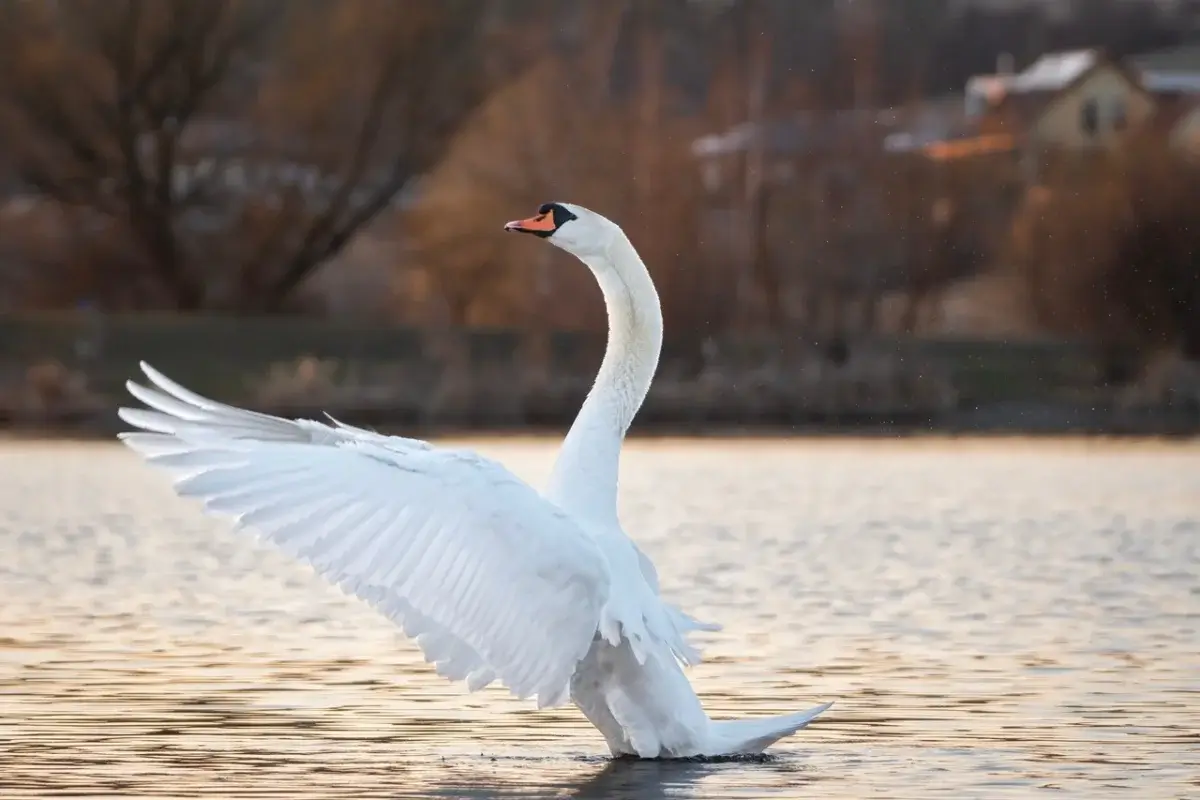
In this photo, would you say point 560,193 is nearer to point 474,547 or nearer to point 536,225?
point 536,225

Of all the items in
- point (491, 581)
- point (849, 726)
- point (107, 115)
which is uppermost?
point (107, 115)

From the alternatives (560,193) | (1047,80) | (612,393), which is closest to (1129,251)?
(560,193)

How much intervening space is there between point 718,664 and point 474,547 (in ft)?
13.6

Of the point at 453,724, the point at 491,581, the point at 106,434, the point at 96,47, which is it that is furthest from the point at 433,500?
the point at 96,47

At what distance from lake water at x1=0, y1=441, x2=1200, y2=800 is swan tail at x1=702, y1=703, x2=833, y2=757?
92 mm

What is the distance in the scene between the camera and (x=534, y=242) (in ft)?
138

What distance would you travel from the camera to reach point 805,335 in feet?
137

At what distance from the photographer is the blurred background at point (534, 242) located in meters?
40.8

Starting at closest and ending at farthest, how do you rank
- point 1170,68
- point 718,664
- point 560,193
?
point 718,664, point 560,193, point 1170,68

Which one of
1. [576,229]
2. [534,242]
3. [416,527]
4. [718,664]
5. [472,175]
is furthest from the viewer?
[472,175]

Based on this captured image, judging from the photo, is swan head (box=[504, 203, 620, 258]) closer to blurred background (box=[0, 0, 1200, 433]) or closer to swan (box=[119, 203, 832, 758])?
swan (box=[119, 203, 832, 758])

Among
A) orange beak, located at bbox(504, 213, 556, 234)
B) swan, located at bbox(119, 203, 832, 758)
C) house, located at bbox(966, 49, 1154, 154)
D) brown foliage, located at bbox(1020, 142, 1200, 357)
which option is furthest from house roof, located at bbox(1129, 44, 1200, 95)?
swan, located at bbox(119, 203, 832, 758)

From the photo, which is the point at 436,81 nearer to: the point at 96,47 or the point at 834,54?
the point at 96,47

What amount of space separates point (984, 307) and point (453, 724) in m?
38.6
